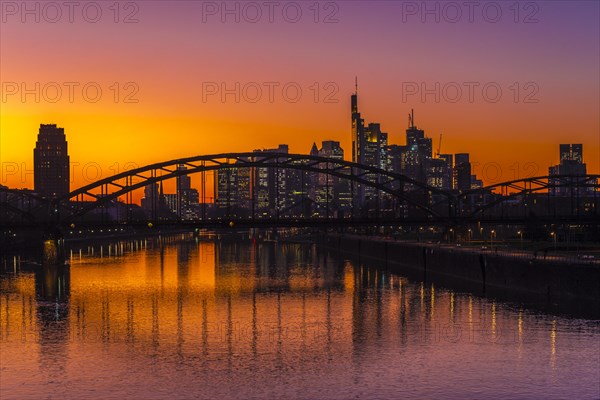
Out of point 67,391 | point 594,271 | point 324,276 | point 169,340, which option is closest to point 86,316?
point 169,340

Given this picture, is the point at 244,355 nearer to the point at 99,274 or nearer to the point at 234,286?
the point at 234,286

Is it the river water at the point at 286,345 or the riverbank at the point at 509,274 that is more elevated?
the riverbank at the point at 509,274

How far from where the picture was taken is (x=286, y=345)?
4725cm

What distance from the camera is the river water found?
121 ft

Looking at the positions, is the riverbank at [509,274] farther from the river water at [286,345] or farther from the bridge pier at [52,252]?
the bridge pier at [52,252]

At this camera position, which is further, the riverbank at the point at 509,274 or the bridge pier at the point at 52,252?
the bridge pier at the point at 52,252

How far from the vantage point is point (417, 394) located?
35219mm

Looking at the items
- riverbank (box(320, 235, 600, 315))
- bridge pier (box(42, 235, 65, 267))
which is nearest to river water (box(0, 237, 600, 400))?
riverbank (box(320, 235, 600, 315))

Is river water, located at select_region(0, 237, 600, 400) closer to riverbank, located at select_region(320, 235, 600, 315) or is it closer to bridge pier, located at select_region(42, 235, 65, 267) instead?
riverbank, located at select_region(320, 235, 600, 315)

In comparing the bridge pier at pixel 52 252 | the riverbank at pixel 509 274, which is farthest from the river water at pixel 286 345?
the bridge pier at pixel 52 252

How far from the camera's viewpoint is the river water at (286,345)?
36.8 metres

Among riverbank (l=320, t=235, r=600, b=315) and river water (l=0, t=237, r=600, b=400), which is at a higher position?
riverbank (l=320, t=235, r=600, b=315)

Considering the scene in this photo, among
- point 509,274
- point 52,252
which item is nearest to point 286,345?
point 509,274

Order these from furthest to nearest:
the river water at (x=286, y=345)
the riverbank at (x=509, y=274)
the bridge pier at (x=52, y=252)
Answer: the bridge pier at (x=52, y=252) < the riverbank at (x=509, y=274) < the river water at (x=286, y=345)
